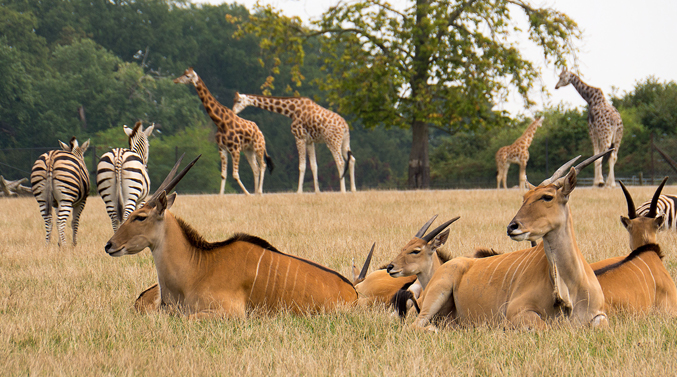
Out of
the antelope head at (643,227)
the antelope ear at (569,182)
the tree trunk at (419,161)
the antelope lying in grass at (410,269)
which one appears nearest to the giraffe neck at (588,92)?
the tree trunk at (419,161)

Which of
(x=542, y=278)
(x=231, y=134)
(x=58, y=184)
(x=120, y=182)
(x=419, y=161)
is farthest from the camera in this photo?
(x=419, y=161)

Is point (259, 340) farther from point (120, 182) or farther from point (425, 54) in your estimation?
point (425, 54)

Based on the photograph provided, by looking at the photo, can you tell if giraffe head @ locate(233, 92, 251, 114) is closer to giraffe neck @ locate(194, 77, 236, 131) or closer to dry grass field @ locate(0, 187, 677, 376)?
giraffe neck @ locate(194, 77, 236, 131)

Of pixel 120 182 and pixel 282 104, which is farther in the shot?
pixel 282 104

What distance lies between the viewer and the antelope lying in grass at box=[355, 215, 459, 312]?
5273 millimetres

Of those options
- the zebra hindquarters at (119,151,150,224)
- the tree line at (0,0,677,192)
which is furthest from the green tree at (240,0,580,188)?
the zebra hindquarters at (119,151,150,224)

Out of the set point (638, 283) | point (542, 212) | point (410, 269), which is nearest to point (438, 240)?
point (410, 269)

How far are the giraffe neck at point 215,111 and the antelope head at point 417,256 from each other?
13.4m

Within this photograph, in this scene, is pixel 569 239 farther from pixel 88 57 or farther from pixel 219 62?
pixel 219 62

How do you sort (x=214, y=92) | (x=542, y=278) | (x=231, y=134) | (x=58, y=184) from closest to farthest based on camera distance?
(x=542, y=278) < (x=58, y=184) < (x=231, y=134) < (x=214, y=92)

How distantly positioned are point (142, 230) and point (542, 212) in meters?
2.99

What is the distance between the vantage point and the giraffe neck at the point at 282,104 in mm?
19562

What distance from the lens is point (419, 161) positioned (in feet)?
89.7

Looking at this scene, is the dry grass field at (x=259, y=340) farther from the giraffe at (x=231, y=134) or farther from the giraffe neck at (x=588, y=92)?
the giraffe neck at (x=588, y=92)
